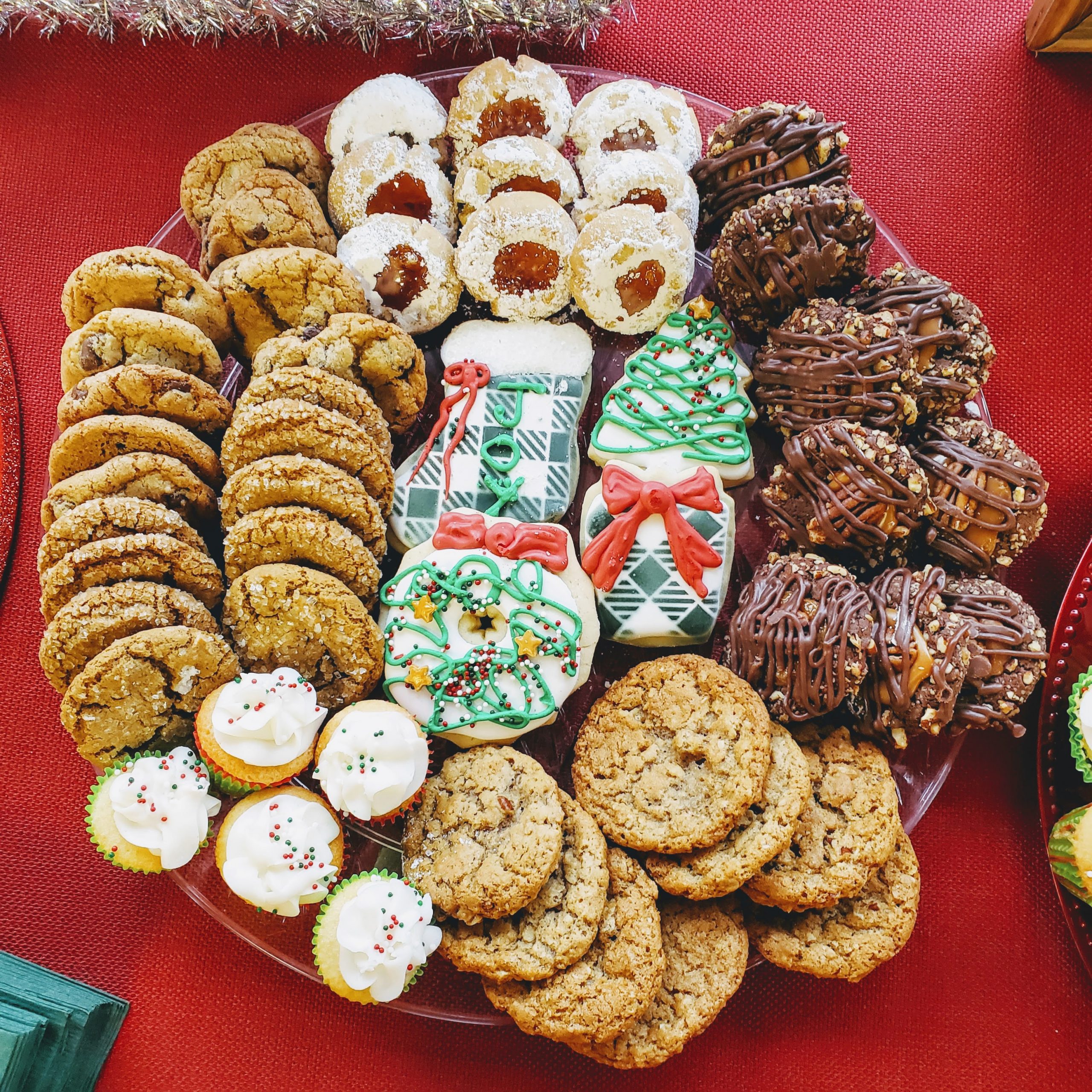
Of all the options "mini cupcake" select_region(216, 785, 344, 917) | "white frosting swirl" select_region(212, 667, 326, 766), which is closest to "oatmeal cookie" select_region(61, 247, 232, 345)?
"white frosting swirl" select_region(212, 667, 326, 766)

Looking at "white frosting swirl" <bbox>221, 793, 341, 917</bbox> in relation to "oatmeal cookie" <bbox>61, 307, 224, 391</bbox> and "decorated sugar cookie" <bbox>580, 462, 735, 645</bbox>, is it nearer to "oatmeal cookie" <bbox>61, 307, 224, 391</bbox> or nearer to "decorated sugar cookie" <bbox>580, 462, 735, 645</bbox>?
"decorated sugar cookie" <bbox>580, 462, 735, 645</bbox>

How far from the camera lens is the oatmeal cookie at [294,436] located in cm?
236

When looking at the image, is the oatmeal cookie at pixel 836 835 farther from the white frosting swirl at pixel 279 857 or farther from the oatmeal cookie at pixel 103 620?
the oatmeal cookie at pixel 103 620

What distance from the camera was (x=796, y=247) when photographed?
247 cm

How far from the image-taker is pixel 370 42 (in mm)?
3047

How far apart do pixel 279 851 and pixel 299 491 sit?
85 centimetres

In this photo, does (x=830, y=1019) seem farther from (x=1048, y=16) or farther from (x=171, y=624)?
(x=1048, y=16)

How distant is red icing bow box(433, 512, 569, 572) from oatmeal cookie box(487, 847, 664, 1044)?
87 centimetres

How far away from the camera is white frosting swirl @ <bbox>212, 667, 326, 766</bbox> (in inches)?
85.3

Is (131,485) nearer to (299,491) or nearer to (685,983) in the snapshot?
(299,491)

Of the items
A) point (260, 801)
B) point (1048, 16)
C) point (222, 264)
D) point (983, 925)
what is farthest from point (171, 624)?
point (1048, 16)

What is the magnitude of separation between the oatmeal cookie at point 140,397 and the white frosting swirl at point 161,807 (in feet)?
2.79

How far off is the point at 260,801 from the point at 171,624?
0.47m

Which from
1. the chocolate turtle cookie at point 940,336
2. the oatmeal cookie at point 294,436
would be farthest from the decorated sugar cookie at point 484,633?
the chocolate turtle cookie at point 940,336
